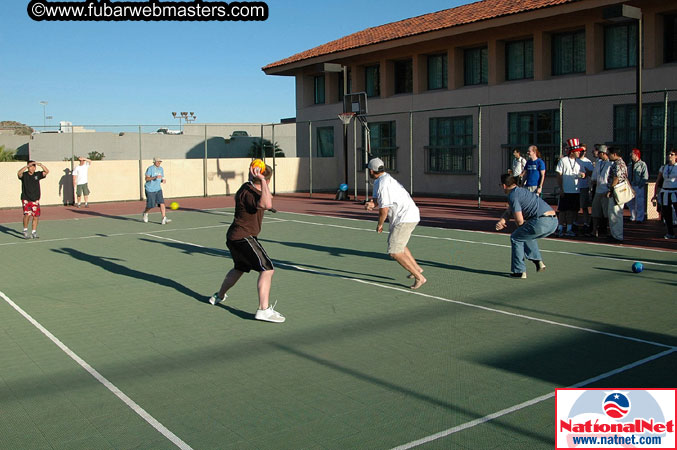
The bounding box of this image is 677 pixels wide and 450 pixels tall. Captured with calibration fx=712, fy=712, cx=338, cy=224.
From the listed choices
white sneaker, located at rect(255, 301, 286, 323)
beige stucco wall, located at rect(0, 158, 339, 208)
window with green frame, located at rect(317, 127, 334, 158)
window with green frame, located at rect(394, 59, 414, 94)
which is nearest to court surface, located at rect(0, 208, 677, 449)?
white sneaker, located at rect(255, 301, 286, 323)

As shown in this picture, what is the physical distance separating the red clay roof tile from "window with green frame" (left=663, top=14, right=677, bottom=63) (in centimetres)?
313

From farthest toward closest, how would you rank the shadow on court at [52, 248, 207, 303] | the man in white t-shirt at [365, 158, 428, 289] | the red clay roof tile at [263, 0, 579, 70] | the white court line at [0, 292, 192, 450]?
1. the red clay roof tile at [263, 0, 579, 70]
2. the shadow on court at [52, 248, 207, 303]
3. the man in white t-shirt at [365, 158, 428, 289]
4. the white court line at [0, 292, 192, 450]

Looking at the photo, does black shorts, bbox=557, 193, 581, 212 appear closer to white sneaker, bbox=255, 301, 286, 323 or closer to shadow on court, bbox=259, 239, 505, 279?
shadow on court, bbox=259, 239, 505, 279

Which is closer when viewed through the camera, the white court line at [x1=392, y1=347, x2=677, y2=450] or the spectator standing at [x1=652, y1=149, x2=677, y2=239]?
the white court line at [x1=392, y1=347, x2=677, y2=450]

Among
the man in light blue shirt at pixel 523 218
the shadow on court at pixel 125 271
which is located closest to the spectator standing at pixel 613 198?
the man in light blue shirt at pixel 523 218

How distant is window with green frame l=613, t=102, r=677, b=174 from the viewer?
21734 mm

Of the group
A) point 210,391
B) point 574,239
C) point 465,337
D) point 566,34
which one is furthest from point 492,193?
point 210,391

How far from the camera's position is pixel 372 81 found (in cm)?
3341

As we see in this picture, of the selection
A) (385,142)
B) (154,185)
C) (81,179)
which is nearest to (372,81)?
(385,142)

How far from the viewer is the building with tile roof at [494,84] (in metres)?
22.3

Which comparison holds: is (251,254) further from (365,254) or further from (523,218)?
(365,254)

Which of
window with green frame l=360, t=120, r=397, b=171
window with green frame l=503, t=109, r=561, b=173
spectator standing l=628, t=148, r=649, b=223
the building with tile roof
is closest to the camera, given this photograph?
spectator standing l=628, t=148, r=649, b=223

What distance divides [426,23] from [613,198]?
61.4ft

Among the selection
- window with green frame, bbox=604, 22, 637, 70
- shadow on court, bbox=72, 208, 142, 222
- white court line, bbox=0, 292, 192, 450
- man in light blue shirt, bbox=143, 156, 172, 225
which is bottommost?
white court line, bbox=0, 292, 192, 450
